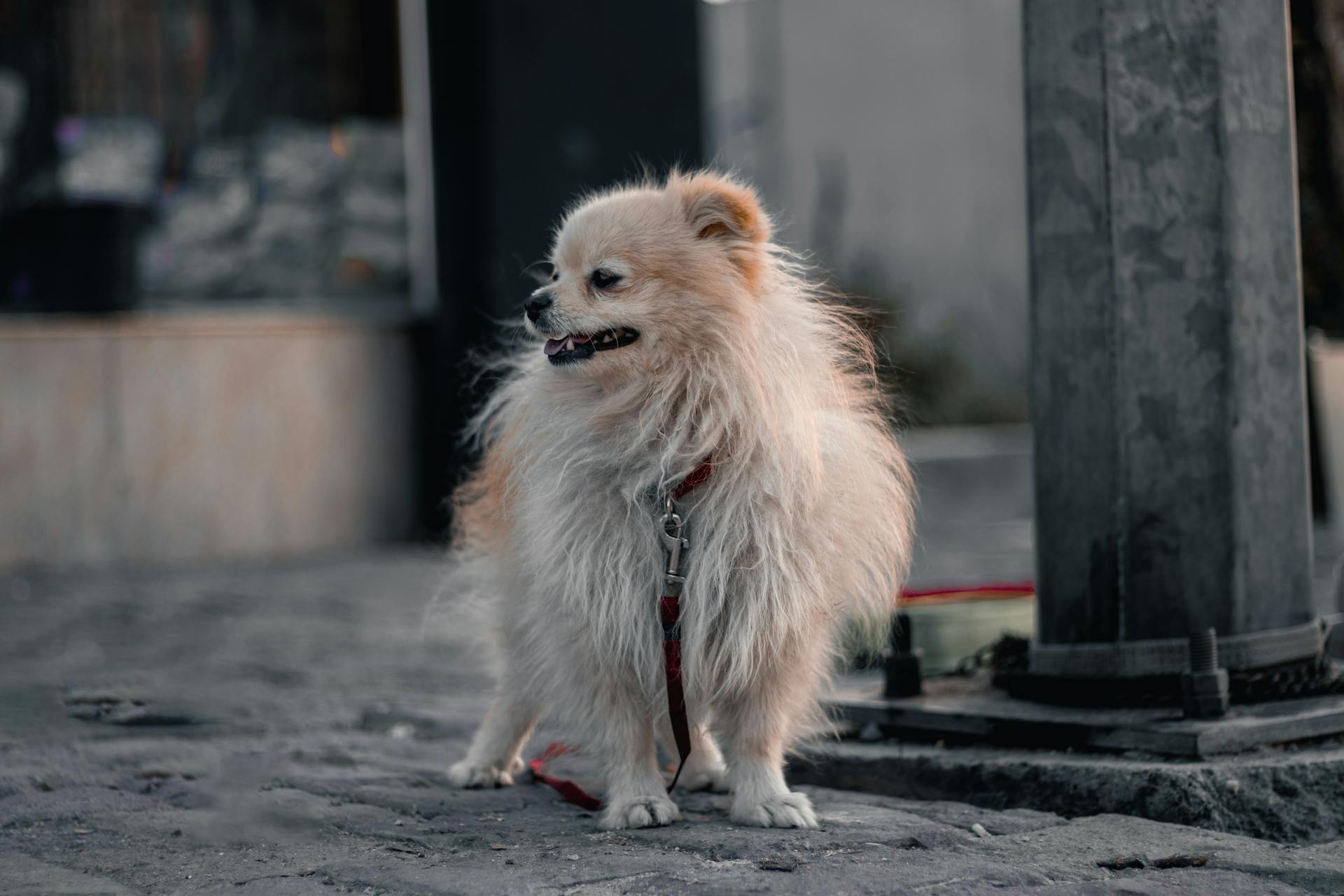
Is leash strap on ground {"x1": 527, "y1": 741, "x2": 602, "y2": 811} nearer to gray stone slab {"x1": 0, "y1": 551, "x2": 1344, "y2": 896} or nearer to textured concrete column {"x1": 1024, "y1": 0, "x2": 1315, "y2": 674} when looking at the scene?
gray stone slab {"x1": 0, "y1": 551, "x2": 1344, "y2": 896}

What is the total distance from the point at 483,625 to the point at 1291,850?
73.5 inches

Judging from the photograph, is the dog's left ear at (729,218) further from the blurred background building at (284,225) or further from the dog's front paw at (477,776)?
the blurred background building at (284,225)

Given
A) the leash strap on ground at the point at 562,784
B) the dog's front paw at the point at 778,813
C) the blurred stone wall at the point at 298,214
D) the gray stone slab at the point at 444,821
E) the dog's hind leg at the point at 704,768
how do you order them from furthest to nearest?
the blurred stone wall at the point at 298,214, the dog's hind leg at the point at 704,768, the leash strap on ground at the point at 562,784, the dog's front paw at the point at 778,813, the gray stone slab at the point at 444,821

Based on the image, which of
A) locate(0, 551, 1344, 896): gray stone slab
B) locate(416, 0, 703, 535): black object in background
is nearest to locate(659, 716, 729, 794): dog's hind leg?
locate(0, 551, 1344, 896): gray stone slab

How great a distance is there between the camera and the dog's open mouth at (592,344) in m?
2.90

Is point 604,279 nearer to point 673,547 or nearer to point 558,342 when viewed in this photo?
point 558,342

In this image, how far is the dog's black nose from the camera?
293 cm

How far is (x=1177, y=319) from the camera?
3146mm

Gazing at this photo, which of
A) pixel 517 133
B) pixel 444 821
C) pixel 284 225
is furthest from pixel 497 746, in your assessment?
pixel 284 225

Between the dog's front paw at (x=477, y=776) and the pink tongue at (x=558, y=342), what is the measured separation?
3.43 ft

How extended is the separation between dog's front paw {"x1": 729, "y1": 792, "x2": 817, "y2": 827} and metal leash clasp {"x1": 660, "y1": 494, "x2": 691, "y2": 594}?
0.47m

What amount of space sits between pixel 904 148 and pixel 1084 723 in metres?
10.1

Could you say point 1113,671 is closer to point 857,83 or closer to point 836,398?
point 836,398

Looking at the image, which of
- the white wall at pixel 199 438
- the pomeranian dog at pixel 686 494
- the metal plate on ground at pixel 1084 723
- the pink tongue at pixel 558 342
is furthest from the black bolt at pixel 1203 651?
the white wall at pixel 199 438
